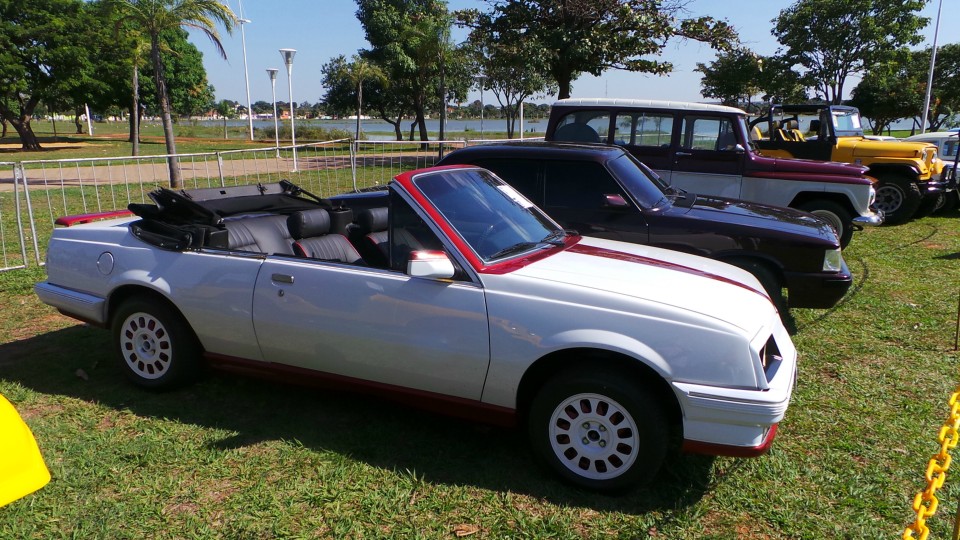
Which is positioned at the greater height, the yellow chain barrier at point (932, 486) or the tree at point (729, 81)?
the tree at point (729, 81)

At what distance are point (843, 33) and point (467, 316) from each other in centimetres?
3641

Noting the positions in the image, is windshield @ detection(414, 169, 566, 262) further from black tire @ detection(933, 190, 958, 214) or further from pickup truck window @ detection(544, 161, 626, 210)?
black tire @ detection(933, 190, 958, 214)

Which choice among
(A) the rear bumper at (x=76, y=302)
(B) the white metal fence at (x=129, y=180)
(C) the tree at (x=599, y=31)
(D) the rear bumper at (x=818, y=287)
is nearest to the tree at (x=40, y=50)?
(B) the white metal fence at (x=129, y=180)

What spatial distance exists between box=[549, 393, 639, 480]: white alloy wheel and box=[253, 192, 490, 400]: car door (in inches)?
18.9

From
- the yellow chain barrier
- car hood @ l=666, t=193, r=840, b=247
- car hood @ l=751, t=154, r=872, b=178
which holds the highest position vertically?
car hood @ l=751, t=154, r=872, b=178

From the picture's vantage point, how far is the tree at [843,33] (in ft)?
102

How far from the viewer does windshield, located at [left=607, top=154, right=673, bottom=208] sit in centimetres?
571

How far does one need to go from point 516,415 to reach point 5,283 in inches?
268

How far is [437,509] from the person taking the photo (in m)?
3.14

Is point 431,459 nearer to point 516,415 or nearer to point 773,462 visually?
point 516,415

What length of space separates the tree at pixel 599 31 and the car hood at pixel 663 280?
40.0 ft

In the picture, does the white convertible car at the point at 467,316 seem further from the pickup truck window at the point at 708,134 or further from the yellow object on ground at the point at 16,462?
the pickup truck window at the point at 708,134

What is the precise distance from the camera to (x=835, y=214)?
8297mm

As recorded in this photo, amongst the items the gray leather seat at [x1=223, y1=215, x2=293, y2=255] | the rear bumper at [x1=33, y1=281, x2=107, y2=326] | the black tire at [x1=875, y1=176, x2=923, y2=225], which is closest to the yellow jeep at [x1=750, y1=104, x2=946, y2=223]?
the black tire at [x1=875, y1=176, x2=923, y2=225]
